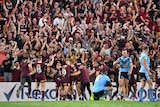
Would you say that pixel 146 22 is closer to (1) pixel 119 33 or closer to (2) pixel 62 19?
(1) pixel 119 33

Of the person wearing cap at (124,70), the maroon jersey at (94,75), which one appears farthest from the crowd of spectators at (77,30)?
the person wearing cap at (124,70)

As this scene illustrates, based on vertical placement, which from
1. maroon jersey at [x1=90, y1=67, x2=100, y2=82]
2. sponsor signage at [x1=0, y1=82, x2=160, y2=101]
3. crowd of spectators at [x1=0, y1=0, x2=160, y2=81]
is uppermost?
crowd of spectators at [x1=0, y1=0, x2=160, y2=81]

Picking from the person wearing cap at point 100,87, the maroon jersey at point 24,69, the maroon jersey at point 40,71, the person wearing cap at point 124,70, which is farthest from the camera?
the maroon jersey at point 40,71

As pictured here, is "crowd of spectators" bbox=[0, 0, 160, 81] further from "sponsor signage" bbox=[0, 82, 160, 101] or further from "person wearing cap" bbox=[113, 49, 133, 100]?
"person wearing cap" bbox=[113, 49, 133, 100]

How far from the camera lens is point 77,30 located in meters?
27.8

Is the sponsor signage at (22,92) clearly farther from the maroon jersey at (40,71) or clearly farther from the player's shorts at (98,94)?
the player's shorts at (98,94)

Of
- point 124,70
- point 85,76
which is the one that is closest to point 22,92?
point 85,76

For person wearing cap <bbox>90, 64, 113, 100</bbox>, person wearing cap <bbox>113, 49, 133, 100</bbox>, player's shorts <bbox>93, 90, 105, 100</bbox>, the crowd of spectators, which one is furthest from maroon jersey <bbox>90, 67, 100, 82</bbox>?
player's shorts <bbox>93, 90, 105, 100</bbox>

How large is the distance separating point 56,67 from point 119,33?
15.4ft

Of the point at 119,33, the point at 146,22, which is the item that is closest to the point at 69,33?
the point at 119,33

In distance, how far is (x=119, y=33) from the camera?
28.3 metres

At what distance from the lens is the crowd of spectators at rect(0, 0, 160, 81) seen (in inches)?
1016

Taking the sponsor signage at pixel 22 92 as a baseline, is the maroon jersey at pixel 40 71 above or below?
above

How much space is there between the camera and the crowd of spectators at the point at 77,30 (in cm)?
2581
